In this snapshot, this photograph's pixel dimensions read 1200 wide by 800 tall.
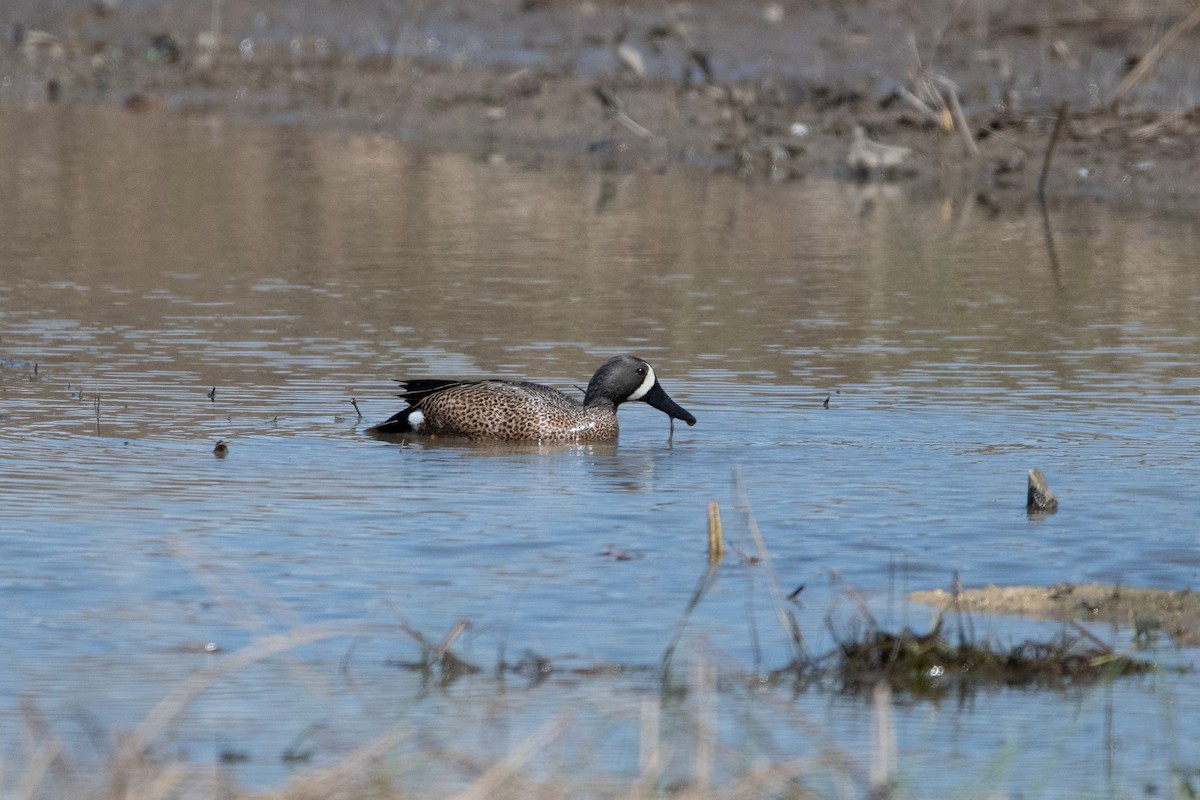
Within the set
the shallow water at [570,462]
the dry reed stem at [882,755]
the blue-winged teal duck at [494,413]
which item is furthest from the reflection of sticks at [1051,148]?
the dry reed stem at [882,755]

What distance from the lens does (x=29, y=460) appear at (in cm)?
876

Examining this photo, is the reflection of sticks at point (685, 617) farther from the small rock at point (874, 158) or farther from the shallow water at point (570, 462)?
the small rock at point (874, 158)

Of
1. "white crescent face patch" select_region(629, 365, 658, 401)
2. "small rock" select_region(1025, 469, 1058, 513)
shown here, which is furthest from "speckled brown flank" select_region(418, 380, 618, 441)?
"small rock" select_region(1025, 469, 1058, 513)

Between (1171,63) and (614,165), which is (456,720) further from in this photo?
(1171,63)

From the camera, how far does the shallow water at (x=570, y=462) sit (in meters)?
5.60

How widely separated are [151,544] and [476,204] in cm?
1164

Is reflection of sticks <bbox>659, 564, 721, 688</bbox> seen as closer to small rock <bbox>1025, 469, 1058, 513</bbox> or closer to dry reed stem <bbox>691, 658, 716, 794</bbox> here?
dry reed stem <bbox>691, 658, 716, 794</bbox>

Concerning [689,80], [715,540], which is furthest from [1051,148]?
[715,540]

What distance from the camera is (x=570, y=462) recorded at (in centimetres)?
945

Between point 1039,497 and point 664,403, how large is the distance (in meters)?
2.52

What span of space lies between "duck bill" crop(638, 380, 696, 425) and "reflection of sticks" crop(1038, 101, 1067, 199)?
9.68 m

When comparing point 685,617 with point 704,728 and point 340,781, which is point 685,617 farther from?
point 340,781

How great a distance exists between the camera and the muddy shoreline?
20.4 meters

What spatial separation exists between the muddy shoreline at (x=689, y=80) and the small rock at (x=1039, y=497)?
11.1 m
